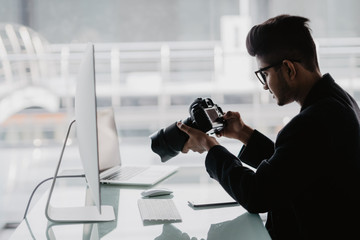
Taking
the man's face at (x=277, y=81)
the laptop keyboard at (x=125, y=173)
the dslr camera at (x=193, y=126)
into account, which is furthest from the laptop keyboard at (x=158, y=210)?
the man's face at (x=277, y=81)

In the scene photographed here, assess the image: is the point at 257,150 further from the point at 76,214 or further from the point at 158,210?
the point at 76,214

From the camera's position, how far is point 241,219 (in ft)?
3.74

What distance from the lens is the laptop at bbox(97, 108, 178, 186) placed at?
1.52 metres

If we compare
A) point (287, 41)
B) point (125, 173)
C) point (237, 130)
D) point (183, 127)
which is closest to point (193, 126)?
point (183, 127)

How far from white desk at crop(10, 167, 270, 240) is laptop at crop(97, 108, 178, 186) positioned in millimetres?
115

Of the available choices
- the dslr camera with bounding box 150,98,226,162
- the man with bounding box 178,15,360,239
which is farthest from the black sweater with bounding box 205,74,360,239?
the dslr camera with bounding box 150,98,226,162

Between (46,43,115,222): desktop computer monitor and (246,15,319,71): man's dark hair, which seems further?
(246,15,319,71): man's dark hair

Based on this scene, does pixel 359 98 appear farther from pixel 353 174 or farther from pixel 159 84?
pixel 353 174

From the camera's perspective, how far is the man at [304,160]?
3.26 ft

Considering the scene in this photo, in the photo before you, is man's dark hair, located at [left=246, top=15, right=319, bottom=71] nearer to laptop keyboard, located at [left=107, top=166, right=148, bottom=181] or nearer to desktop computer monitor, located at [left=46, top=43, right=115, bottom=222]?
desktop computer monitor, located at [left=46, top=43, right=115, bottom=222]

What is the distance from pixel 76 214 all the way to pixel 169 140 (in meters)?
0.32

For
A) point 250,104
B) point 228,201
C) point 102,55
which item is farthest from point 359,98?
point 228,201

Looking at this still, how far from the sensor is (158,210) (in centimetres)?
120

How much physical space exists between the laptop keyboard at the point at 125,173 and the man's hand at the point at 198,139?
351 mm
